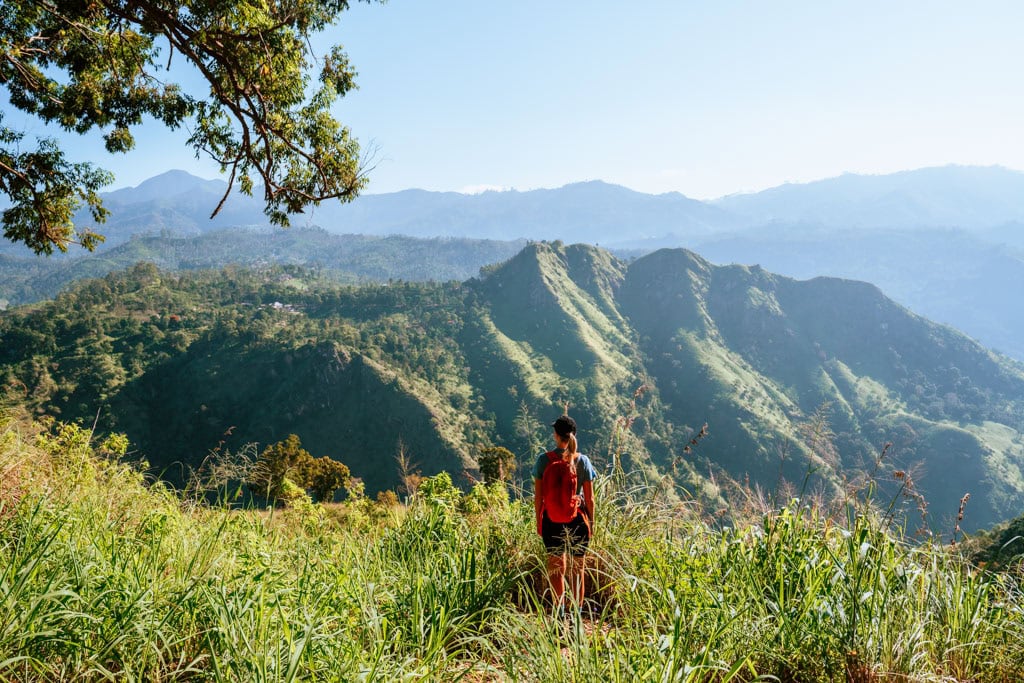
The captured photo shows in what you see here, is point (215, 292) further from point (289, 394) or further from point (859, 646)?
point (859, 646)

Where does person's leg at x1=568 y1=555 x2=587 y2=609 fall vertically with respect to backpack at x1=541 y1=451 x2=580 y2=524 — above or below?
below

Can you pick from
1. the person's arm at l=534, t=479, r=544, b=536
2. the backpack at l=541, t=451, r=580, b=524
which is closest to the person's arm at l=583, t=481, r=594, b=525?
the backpack at l=541, t=451, r=580, b=524

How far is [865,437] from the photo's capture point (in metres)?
96.6

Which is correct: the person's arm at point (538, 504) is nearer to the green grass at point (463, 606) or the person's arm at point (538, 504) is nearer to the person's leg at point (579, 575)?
the green grass at point (463, 606)

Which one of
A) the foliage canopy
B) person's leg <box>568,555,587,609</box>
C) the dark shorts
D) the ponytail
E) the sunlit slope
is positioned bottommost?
the sunlit slope

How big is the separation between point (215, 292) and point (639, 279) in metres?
119

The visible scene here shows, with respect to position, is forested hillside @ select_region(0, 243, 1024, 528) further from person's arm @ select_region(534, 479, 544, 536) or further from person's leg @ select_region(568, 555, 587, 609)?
person's leg @ select_region(568, 555, 587, 609)

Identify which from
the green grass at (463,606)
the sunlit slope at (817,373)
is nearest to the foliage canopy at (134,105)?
the green grass at (463,606)

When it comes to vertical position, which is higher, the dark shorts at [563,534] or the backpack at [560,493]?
the backpack at [560,493]

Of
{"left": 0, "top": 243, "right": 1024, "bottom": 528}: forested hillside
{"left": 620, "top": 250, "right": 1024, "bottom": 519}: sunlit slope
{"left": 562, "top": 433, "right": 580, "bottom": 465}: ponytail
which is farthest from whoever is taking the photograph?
{"left": 620, "top": 250, "right": 1024, "bottom": 519}: sunlit slope

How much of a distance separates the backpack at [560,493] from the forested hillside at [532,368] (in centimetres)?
3510

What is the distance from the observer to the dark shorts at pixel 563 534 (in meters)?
3.10

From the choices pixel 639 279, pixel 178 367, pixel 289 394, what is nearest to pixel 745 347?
pixel 639 279

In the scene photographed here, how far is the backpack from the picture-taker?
10.4ft
